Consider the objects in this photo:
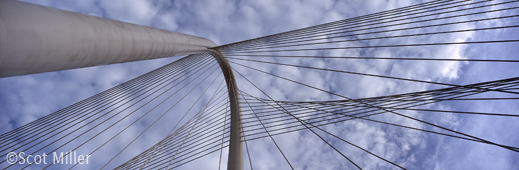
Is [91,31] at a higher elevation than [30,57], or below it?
higher

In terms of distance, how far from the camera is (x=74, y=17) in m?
2.98

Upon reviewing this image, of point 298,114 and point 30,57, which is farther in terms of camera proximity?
point 298,114

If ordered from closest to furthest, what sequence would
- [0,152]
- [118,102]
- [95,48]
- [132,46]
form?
[95,48] < [132,46] < [0,152] < [118,102]

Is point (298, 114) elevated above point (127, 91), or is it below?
above

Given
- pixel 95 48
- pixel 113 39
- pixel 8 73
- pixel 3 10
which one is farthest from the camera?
pixel 113 39

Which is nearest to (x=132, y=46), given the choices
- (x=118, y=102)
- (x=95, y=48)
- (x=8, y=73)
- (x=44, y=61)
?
(x=95, y=48)

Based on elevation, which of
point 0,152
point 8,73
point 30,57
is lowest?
point 0,152

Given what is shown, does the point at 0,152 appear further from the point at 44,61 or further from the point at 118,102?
the point at 44,61

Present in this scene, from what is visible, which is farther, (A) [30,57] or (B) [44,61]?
(B) [44,61]

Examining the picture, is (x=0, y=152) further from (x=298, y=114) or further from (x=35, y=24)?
(x=298, y=114)

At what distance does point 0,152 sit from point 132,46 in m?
8.07

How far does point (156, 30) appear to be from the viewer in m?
5.03

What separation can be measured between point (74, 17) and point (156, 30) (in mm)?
2080

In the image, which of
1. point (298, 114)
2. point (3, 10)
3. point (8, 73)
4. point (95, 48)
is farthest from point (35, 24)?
point (298, 114)
